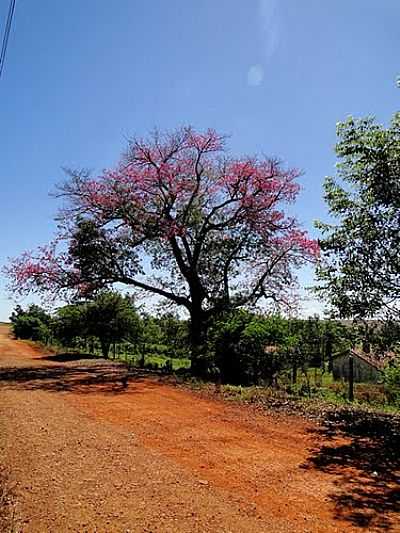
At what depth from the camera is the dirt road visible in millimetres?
3830

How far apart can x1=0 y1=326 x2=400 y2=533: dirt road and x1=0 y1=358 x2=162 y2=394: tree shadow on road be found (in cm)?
220

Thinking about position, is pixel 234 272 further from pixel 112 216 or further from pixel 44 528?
pixel 44 528

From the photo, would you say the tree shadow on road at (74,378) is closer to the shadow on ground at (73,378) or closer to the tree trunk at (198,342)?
the shadow on ground at (73,378)

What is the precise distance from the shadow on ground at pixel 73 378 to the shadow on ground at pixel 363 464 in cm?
553

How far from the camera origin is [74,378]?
13422 mm

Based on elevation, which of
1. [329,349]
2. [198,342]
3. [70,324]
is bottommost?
[198,342]

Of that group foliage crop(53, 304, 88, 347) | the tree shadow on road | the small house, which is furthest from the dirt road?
the small house

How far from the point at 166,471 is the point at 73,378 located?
30.0 feet

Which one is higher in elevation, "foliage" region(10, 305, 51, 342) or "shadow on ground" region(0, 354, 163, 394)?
"foliage" region(10, 305, 51, 342)

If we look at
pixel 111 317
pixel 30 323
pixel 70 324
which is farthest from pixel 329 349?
pixel 30 323

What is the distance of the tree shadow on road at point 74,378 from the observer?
11.4 m

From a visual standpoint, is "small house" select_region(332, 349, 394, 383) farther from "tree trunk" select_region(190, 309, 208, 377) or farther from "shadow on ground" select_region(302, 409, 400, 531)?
"shadow on ground" select_region(302, 409, 400, 531)

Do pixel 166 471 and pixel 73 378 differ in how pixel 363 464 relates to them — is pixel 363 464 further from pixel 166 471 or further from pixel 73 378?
pixel 73 378

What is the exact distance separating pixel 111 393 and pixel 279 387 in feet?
15.5
